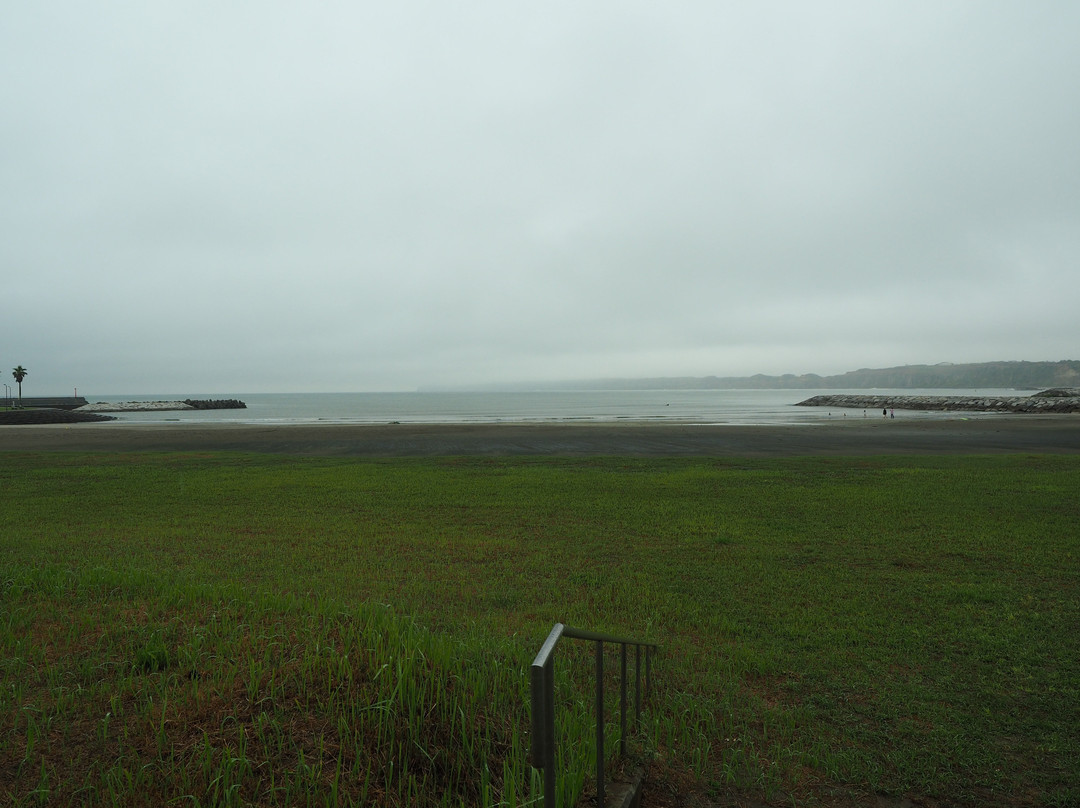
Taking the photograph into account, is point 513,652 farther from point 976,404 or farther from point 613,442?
point 976,404

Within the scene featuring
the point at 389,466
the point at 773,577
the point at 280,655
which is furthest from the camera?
the point at 389,466

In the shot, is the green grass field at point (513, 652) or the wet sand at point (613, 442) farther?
the wet sand at point (613, 442)

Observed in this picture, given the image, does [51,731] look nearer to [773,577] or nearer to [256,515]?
[773,577]

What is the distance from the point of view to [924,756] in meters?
4.05

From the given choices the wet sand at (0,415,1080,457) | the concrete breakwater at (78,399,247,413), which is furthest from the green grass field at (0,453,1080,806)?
the concrete breakwater at (78,399,247,413)

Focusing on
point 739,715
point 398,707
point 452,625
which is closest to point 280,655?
point 398,707

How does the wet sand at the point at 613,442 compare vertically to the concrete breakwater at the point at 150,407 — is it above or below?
below

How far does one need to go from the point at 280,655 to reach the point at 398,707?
Result: 3.27 feet

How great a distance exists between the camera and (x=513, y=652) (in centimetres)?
482

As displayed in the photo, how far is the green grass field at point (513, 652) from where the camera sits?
10.7 feet

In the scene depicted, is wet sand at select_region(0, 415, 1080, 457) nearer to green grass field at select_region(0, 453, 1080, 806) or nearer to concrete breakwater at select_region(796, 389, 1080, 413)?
green grass field at select_region(0, 453, 1080, 806)

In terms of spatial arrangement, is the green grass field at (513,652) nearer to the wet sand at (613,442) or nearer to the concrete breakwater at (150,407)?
the wet sand at (613,442)

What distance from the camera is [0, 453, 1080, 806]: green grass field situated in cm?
326

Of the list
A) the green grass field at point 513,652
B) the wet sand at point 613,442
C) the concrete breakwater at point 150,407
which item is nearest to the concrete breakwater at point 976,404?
the wet sand at point 613,442
